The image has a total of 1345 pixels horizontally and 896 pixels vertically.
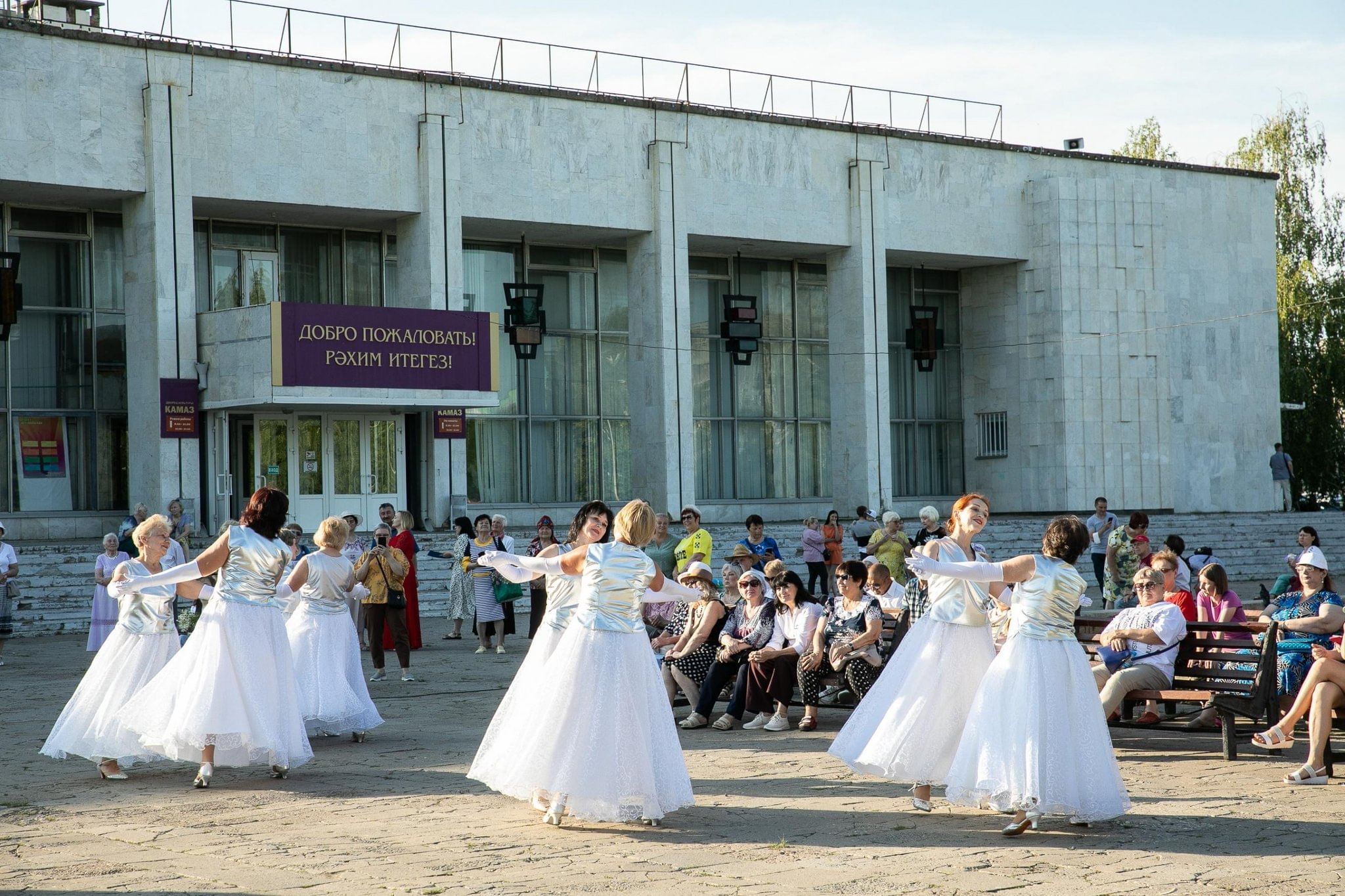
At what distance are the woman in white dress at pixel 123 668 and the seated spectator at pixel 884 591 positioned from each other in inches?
204

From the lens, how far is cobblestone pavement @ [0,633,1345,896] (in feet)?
22.0

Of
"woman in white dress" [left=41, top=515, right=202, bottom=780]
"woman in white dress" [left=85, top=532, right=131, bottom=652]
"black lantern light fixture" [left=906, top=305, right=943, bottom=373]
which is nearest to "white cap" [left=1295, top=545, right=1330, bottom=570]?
"woman in white dress" [left=41, top=515, right=202, bottom=780]

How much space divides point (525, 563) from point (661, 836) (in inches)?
63.8

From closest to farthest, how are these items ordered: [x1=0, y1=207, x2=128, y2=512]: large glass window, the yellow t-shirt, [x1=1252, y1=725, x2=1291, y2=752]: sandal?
[x1=1252, y1=725, x2=1291, y2=752]: sandal < the yellow t-shirt < [x1=0, y1=207, x2=128, y2=512]: large glass window

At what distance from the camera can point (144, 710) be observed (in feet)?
30.7

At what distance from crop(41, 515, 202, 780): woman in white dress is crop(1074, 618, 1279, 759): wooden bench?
6039 mm

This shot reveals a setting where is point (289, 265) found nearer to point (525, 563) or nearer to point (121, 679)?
point (121, 679)

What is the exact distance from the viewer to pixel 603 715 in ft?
25.7

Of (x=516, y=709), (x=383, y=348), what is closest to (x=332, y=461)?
(x=383, y=348)

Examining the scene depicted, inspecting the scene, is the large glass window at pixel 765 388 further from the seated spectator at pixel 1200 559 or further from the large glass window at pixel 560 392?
the seated spectator at pixel 1200 559

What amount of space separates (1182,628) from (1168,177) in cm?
2957

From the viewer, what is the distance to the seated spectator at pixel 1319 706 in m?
9.10

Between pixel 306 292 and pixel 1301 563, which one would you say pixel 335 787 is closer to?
pixel 1301 563

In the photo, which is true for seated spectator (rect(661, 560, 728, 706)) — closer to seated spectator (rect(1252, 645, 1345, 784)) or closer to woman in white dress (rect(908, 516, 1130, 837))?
seated spectator (rect(1252, 645, 1345, 784))
